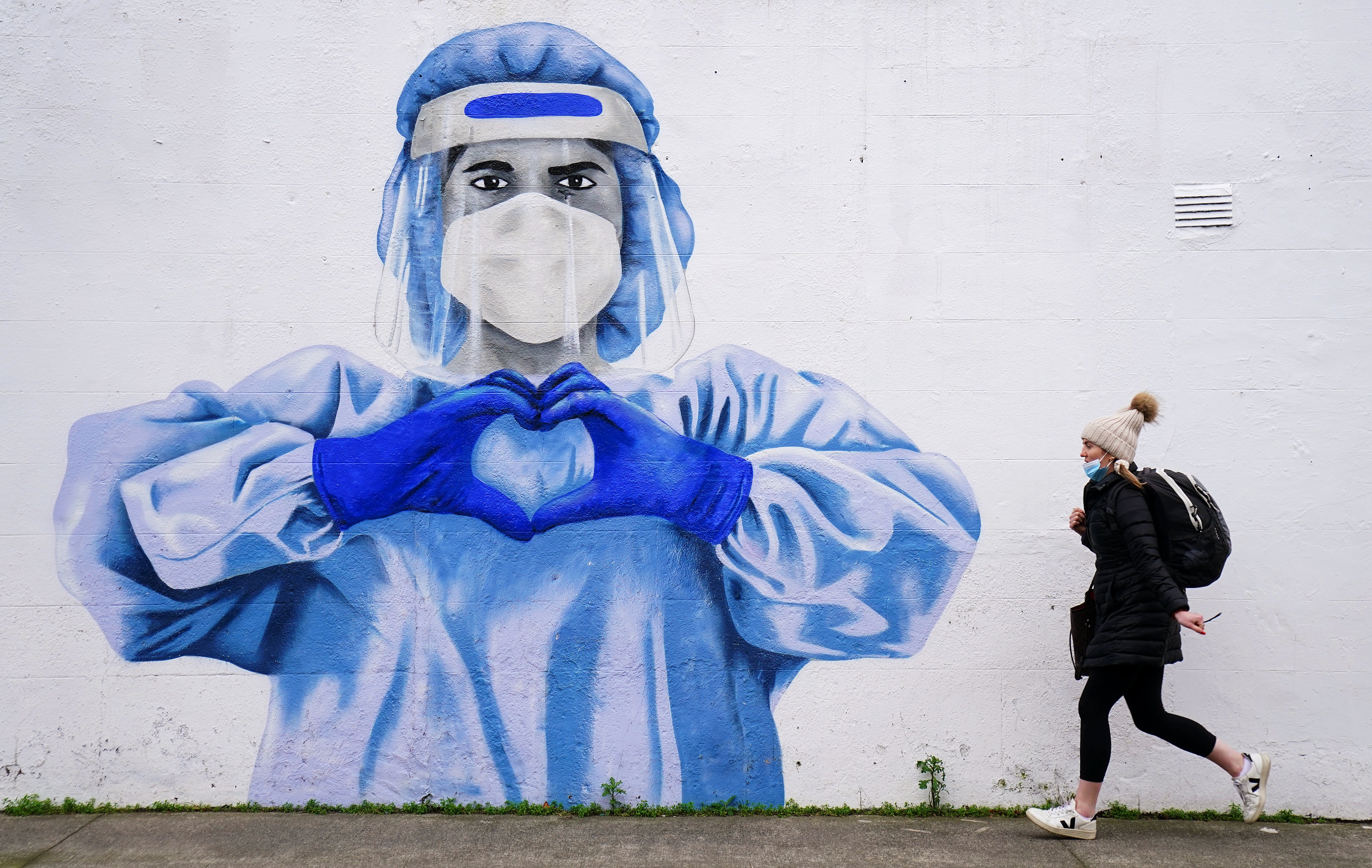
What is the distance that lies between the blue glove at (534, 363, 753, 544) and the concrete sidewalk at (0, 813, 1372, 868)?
4.29ft

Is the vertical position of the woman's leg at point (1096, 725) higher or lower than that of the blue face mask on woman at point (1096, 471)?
lower

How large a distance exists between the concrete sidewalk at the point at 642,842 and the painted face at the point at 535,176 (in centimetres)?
272

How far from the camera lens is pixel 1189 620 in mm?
3625

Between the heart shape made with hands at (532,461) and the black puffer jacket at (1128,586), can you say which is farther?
the heart shape made with hands at (532,461)

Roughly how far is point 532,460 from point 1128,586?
2.62m

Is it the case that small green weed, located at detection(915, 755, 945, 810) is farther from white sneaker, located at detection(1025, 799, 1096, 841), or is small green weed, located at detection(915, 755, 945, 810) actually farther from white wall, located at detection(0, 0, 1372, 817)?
white sneaker, located at detection(1025, 799, 1096, 841)

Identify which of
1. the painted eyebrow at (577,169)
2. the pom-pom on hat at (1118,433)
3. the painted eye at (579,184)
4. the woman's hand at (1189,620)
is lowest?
the woman's hand at (1189,620)

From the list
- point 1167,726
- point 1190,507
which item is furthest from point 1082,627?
point 1190,507

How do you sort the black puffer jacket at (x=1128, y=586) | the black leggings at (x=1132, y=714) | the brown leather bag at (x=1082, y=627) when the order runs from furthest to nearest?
1. the brown leather bag at (x=1082, y=627)
2. the black leggings at (x=1132, y=714)
3. the black puffer jacket at (x=1128, y=586)

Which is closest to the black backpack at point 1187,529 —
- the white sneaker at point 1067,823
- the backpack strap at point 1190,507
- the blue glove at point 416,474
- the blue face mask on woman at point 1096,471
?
the backpack strap at point 1190,507

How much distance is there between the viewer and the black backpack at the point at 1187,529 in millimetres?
3824

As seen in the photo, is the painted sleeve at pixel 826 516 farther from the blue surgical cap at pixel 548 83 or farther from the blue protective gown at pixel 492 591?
the blue surgical cap at pixel 548 83

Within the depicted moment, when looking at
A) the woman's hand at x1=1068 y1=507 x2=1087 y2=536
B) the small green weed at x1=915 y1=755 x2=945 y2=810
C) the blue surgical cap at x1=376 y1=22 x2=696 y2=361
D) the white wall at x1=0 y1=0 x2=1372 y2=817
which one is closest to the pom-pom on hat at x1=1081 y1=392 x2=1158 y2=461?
the woman's hand at x1=1068 y1=507 x2=1087 y2=536

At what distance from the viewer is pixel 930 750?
434cm
